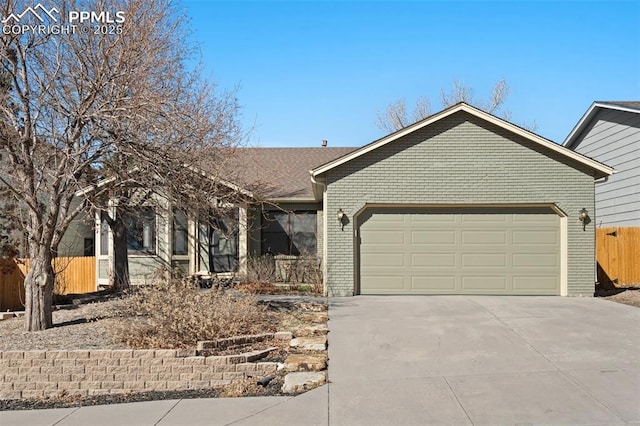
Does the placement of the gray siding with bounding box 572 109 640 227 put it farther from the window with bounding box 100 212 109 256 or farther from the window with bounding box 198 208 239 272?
the window with bounding box 100 212 109 256

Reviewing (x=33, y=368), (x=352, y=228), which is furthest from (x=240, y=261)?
(x=33, y=368)

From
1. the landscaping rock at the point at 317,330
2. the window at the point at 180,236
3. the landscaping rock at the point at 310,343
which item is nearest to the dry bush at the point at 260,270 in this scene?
the window at the point at 180,236

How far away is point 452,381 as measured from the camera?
736 cm

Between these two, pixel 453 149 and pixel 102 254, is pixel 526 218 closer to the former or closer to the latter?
pixel 453 149

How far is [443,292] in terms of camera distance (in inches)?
561

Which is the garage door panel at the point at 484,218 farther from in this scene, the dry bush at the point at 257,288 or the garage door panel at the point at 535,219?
the dry bush at the point at 257,288

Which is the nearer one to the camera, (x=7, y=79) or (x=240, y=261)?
(x=7, y=79)

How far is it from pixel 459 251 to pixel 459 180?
182 centimetres

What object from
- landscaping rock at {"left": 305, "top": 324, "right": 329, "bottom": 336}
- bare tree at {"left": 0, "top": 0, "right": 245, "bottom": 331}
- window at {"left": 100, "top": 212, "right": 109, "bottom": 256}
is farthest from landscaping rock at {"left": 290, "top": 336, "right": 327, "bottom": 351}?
window at {"left": 100, "top": 212, "right": 109, "bottom": 256}

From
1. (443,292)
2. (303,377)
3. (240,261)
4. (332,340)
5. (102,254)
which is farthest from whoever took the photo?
(102,254)

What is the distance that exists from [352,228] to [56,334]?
7300 mm

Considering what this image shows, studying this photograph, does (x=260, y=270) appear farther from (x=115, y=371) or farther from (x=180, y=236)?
(x=115, y=371)

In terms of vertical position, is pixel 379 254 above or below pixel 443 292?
above

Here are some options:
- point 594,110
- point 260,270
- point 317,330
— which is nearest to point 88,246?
point 260,270
